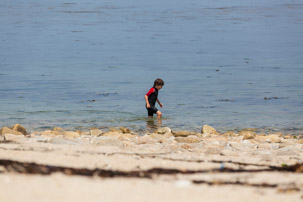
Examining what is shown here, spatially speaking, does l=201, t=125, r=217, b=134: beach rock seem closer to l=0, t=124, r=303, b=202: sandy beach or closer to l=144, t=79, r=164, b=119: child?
l=144, t=79, r=164, b=119: child

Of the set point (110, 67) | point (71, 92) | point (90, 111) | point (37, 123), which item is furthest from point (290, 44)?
point (37, 123)

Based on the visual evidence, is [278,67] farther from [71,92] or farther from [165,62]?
[71,92]

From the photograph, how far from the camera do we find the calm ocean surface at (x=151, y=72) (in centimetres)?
1766

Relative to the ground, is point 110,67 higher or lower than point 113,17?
lower

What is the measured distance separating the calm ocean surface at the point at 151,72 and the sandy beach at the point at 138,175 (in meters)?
6.85

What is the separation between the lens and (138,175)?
739cm

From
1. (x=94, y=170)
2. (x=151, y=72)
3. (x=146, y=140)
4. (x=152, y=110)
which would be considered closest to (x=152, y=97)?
(x=152, y=110)

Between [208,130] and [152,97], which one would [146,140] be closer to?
[208,130]

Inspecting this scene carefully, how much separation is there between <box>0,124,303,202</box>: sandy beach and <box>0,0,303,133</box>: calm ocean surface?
6851 millimetres

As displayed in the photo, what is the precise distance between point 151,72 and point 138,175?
1967cm

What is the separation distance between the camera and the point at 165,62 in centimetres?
3022

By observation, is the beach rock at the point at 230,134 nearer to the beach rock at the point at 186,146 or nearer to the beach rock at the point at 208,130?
the beach rock at the point at 208,130

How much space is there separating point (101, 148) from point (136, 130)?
19.3ft

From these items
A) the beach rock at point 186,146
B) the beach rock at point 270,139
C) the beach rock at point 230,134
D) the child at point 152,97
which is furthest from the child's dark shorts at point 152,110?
the beach rock at point 186,146
